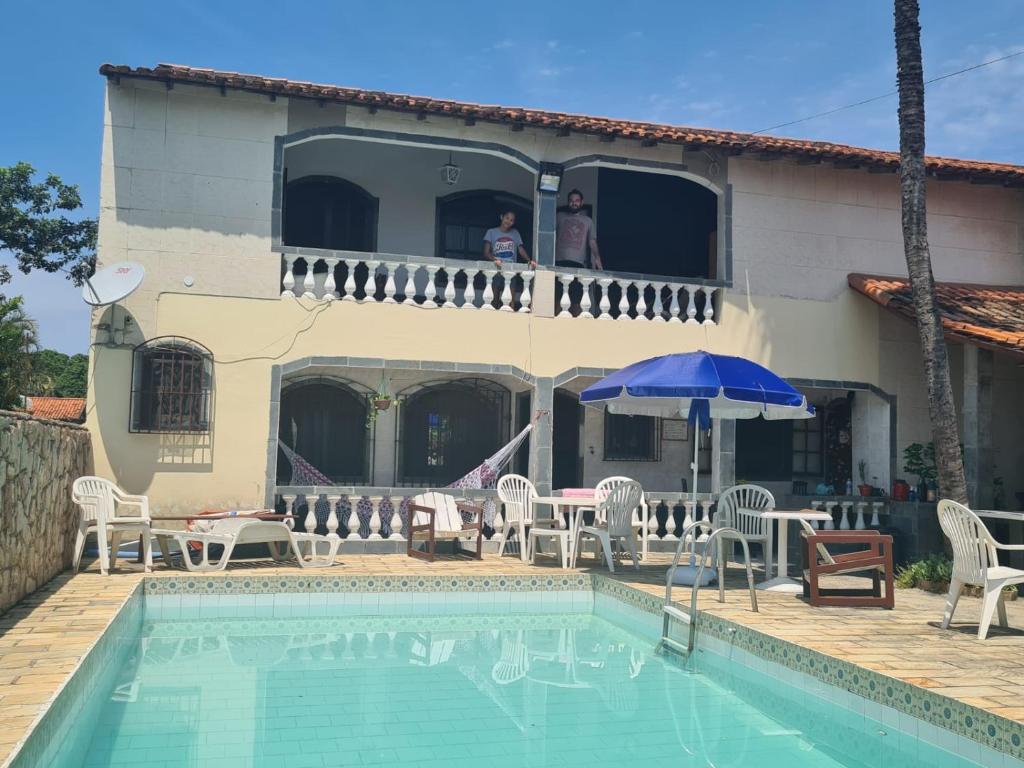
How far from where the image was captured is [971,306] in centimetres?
1265

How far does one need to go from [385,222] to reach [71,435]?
5993mm

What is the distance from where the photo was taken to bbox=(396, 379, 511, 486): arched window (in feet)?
45.9

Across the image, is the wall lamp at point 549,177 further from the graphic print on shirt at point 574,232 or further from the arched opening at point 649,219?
the arched opening at point 649,219

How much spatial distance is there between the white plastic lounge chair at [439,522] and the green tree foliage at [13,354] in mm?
9548

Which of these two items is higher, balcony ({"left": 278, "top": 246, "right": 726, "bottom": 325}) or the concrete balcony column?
balcony ({"left": 278, "top": 246, "right": 726, "bottom": 325})

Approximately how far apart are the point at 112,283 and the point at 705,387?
6.67 meters

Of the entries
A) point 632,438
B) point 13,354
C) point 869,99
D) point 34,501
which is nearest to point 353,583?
point 34,501

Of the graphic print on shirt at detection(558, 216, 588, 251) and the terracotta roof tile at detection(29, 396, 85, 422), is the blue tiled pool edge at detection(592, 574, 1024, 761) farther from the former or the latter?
the terracotta roof tile at detection(29, 396, 85, 422)

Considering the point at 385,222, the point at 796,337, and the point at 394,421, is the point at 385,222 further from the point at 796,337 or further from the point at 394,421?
the point at 796,337

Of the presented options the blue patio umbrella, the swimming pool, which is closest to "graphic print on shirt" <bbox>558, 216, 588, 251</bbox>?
the blue patio umbrella

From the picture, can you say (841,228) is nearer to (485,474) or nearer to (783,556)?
(783,556)

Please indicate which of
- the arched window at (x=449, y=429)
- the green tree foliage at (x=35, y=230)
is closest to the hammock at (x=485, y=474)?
the arched window at (x=449, y=429)

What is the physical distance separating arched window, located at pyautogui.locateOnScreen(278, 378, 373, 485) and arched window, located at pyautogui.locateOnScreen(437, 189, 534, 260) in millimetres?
2689

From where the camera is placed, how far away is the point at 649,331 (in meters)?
13.0
